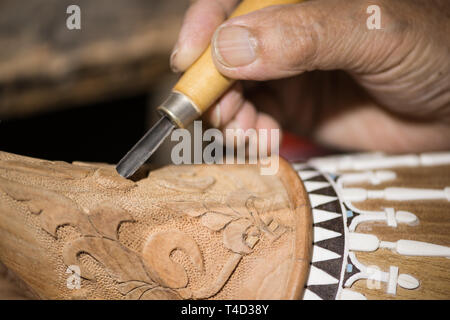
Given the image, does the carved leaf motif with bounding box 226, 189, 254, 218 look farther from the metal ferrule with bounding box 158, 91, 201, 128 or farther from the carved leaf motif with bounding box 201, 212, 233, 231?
the metal ferrule with bounding box 158, 91, 201, 128

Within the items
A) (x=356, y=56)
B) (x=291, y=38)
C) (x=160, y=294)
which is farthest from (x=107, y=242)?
(x=356, y=56)

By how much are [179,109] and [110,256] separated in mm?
313

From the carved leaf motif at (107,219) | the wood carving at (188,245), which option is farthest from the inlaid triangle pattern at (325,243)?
the carved leaf motif at (107,219)

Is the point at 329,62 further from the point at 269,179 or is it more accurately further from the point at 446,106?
the point at 446,106

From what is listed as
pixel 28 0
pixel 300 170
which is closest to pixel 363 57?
pixel 300 170

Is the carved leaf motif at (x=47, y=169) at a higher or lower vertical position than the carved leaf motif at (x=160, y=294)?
higher

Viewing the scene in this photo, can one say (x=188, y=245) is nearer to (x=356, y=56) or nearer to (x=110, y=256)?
(x=110, y=256)

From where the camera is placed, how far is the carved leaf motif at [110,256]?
63 centimetres

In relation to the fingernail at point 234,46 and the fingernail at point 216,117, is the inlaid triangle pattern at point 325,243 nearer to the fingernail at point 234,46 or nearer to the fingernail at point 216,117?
the fingernail at point 234,46

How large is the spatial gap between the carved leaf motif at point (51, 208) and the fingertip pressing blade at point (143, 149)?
114mm

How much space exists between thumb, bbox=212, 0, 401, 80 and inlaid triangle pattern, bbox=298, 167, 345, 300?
0.92 ft

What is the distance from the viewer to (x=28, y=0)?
5.83ft

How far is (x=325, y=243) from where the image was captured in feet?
2.12

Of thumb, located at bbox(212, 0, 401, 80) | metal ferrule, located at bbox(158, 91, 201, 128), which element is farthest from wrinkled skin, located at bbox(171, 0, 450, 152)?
metal ferrule, located at bbox(158, 91, 201, 128)
